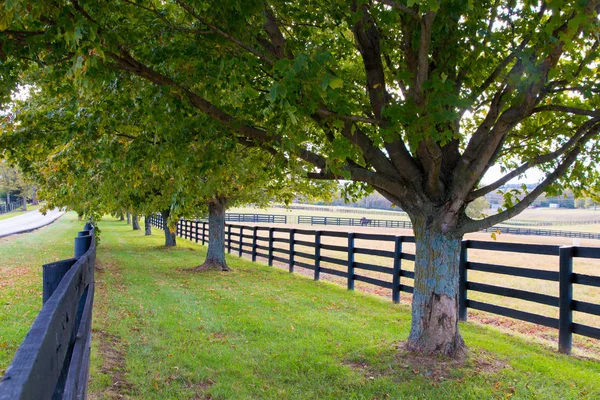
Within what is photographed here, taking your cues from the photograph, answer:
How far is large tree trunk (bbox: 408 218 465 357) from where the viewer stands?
17.5 feet

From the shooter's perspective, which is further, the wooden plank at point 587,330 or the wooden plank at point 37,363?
the wooden plank at point 587,330

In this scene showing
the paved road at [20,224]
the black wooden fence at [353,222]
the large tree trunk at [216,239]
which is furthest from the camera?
the black wooden fence at [353,222]

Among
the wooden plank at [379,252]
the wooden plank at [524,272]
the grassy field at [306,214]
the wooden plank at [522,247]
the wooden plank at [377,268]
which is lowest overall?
the grassy field at [306,214]

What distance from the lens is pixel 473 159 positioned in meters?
5.23

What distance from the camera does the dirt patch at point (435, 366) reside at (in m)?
4.89

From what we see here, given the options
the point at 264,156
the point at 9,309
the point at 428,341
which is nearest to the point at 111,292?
the point at 9,309

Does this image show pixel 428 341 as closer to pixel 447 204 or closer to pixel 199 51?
pixel 447 204

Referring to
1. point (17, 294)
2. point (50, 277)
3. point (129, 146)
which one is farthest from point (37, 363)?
point (17, 294)

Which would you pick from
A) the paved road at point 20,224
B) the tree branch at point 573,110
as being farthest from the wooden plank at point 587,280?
the paved road at point 20,224

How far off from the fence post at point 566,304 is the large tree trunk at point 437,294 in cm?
162

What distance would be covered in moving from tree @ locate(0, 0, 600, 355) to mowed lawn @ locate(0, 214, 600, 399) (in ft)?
2.36

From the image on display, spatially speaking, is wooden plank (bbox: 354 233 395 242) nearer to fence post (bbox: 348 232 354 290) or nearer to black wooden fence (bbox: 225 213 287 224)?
fence post (bbox: 348 232 354 290)

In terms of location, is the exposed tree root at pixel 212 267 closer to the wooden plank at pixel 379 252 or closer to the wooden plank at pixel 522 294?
the wooden plank at pixel 379 252

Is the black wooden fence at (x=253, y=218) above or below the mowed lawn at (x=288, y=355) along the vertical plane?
below
